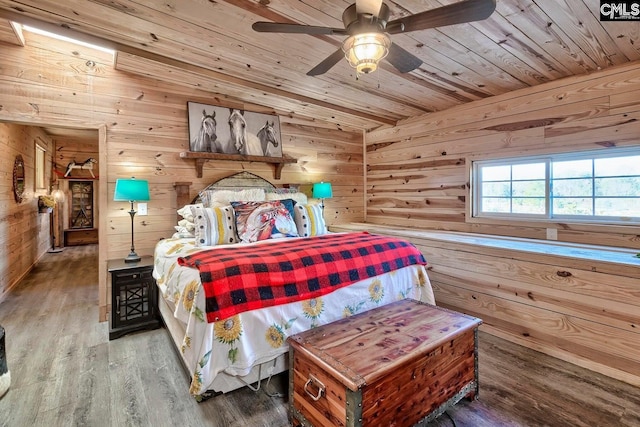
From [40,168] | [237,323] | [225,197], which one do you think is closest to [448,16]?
[237,323]

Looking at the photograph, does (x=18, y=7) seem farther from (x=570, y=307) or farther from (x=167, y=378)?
(x=570, y=307)

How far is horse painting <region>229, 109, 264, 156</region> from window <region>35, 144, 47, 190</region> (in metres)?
4.35

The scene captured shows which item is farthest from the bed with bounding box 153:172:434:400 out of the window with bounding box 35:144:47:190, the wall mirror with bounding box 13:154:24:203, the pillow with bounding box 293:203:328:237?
the window with bounding box 35:144:47:190

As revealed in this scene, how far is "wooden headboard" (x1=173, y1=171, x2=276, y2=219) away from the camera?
3.30 m

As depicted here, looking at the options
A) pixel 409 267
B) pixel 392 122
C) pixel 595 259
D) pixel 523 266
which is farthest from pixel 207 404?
pixel 392 122

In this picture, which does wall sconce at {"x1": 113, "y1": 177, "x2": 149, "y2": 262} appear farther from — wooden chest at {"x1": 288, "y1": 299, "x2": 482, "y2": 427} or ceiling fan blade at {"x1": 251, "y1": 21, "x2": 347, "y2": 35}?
wooden chest at {"x1": 288, "y1": 299, "x2": 482, "y2": 427}

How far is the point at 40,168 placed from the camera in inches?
227

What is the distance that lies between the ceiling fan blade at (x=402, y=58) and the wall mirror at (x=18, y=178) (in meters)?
4.94

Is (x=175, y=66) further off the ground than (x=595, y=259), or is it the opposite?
(x=175, y=66)

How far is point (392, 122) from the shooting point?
4.35 m

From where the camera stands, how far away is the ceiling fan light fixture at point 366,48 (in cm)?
163

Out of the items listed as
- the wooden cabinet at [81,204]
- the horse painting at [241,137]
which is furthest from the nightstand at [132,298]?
the wooden cabinet at [81,204]

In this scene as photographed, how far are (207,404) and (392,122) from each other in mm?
3873

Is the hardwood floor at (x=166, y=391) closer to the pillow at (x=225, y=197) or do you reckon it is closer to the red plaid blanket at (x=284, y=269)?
the red plaid blanket at (x=284, y=269)
